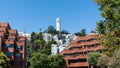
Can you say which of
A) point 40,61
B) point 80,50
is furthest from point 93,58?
point 80,50

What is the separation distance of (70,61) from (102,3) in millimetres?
84016

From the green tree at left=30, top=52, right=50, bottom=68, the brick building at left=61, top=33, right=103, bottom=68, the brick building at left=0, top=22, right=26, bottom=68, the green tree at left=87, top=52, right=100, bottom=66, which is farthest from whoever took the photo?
the brick building at left=61, top=33, right=103, bottom=68

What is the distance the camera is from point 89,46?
105 metres

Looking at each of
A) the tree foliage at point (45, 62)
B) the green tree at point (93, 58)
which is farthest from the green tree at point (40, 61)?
the green tree at point (93, 58)

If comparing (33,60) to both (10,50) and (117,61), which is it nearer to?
(10,50)

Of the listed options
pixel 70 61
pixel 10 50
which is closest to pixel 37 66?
pixel 10 50

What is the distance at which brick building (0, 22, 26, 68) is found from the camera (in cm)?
9350

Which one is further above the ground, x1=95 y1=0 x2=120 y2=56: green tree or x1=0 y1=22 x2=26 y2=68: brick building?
x1=95 y1=0 x2=120 y2=56: green tree

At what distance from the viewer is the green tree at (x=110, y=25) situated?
2282 centimetres

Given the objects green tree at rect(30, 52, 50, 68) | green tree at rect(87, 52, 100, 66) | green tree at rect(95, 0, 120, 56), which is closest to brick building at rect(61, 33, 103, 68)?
green tree at rect(87, 52, 100, 66)

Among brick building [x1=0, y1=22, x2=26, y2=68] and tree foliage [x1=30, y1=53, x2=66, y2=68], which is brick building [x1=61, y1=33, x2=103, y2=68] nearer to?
tree foliage [x1=30, y1=53, x2=66, y2=68]

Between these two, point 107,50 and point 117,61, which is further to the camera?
point 117,61

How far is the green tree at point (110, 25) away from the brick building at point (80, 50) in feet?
250

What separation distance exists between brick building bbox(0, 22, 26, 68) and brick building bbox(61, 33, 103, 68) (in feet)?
57.2
